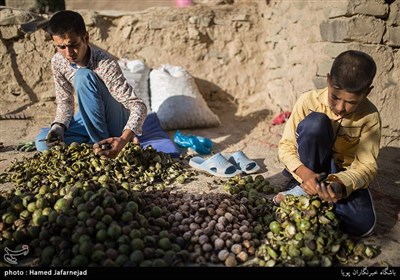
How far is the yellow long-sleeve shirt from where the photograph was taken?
2359 millimetres

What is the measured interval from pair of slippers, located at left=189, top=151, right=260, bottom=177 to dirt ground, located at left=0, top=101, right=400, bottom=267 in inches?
4.5

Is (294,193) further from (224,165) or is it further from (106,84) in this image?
(106,84)

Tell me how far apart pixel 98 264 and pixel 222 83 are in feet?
13.3

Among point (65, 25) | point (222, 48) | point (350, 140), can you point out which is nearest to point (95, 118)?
point (65, 25)

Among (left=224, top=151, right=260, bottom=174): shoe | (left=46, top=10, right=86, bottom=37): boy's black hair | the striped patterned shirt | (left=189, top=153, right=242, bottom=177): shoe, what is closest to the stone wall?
(left=224, top=151, right=260, bottom=174): shoe

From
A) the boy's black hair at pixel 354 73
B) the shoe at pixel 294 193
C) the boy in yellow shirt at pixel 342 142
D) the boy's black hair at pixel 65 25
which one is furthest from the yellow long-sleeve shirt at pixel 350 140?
the boy's black hair at pixel 65 25

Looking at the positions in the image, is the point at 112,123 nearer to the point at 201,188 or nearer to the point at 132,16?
the point at 201,188

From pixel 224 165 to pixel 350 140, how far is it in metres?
1.18

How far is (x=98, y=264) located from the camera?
191cm

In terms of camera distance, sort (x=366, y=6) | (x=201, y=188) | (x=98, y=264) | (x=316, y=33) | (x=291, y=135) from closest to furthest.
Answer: (x=98, y=264) < (x=291, y=135) < (x=201, y=188) < (x=366, y=6) < (x=316, y=33)

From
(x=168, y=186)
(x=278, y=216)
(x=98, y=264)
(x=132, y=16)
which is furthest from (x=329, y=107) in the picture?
(x=132, y=16)

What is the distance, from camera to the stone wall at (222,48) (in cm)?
442

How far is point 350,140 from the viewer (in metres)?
2.54

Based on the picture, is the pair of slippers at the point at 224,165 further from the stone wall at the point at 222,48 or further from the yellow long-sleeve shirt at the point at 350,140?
the stone wall at the point at 222,48
